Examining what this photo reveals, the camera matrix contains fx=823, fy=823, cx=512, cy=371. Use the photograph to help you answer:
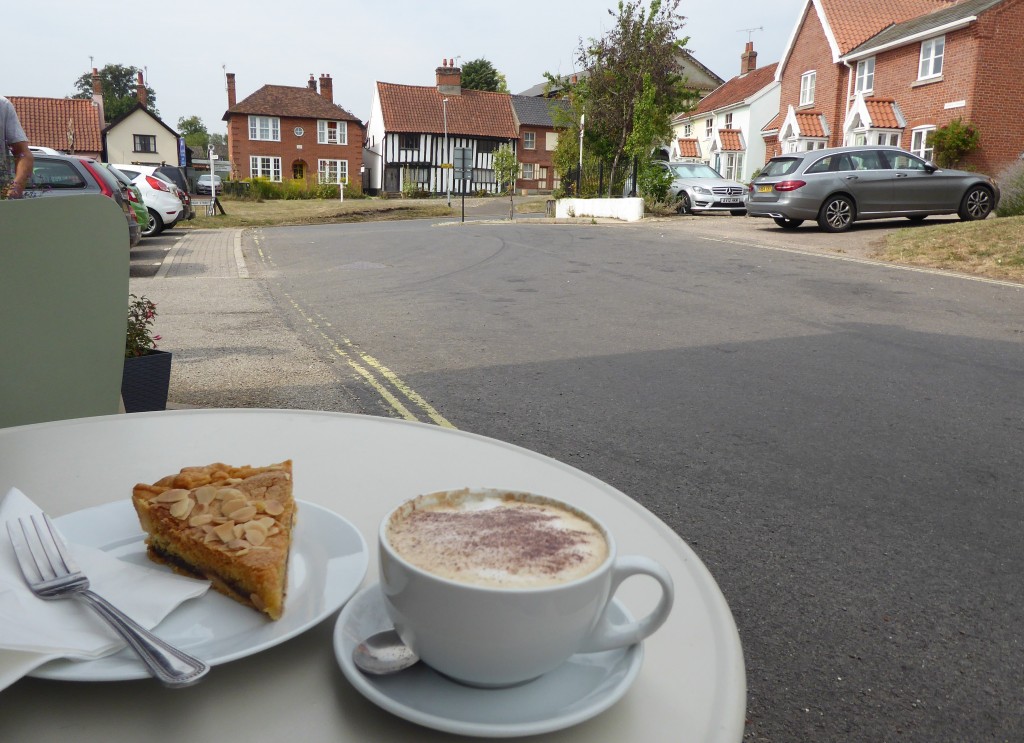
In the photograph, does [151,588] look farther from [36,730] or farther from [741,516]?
[741,516]

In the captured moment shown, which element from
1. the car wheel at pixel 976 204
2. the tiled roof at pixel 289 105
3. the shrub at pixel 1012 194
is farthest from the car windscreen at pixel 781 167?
the tiled roof at pixel 289 105

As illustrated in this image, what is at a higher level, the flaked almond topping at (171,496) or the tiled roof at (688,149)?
the tiled roof at (688,149)

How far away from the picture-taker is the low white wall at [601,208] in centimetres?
2536

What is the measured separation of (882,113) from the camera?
29328 mm

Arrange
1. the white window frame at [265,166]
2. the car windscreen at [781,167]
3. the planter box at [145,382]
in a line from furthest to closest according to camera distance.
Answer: the white window frame at [265,166]
the car windscreen at [781,167]
the planter box at [145,382]

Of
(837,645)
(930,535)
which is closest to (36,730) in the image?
(837,645)

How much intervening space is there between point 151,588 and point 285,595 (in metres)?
0.14

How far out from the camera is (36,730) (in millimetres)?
740

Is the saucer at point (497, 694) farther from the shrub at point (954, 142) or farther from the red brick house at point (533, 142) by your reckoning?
the red brick house at point (533, 142)

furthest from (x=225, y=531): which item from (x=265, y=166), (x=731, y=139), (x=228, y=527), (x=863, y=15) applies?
(x=265, y=166)

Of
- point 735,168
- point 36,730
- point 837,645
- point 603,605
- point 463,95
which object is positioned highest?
point 463,95

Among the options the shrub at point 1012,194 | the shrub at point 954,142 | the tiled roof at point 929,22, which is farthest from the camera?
the tiled roof at point 929,22

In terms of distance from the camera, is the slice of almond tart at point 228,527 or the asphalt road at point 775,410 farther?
the asphalt road at point 775,410

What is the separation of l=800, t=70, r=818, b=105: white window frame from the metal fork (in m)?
38.4
